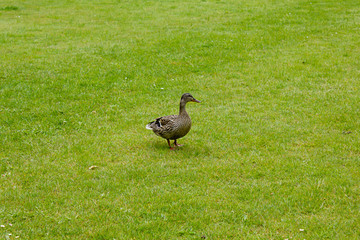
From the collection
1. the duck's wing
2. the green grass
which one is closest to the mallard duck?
the duck's wing

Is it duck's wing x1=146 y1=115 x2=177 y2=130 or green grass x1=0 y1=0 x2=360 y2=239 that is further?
duck's wing x1=146 y1=115 x2=177 y2=130

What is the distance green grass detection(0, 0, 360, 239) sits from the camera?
6.98m

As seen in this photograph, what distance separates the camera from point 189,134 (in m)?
10.4

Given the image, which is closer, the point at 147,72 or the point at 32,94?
the point at 32,94

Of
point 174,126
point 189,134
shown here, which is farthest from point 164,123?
point 189,134

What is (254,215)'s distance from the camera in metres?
6.98

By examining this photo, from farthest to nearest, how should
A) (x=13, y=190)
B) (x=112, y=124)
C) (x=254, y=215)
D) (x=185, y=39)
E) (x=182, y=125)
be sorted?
(x=185, y=39)
(x=112, y=124)
(x=182, y=125)
(x=13, y=190)
(x=254, y=215)

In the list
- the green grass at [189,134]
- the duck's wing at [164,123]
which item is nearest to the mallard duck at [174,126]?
the duck's wing at [164,123]

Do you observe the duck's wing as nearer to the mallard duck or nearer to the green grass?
the mallard duck

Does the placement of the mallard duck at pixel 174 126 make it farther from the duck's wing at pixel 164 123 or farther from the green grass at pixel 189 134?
the green grass at pixel 189 134

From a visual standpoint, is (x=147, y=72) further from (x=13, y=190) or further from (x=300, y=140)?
(x=13, y=190)

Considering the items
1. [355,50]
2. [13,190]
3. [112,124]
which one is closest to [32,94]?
[112,124]

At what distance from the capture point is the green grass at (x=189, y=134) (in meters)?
6.98

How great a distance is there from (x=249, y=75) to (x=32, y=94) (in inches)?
279
